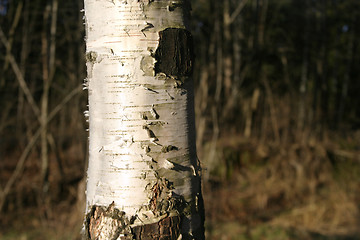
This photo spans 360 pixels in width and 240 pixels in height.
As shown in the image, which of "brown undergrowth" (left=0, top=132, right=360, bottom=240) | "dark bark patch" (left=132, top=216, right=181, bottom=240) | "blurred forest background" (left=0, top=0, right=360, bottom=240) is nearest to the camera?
"dark bark patch" (left=132, top=216, right=181, bottom=240)

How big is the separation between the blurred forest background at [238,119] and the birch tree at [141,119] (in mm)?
3549

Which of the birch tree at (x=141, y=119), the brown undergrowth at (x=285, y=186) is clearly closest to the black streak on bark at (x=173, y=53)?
the birch tree at (x=141, y=119)

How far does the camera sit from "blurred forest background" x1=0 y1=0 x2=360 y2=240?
5289mm

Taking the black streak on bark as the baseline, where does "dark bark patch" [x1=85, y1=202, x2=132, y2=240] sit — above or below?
below

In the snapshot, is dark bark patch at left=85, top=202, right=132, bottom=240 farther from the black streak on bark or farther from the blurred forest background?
the blurred forest background

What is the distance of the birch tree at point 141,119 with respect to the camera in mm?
1006

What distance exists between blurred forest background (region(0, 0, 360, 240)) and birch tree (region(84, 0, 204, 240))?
3549mm

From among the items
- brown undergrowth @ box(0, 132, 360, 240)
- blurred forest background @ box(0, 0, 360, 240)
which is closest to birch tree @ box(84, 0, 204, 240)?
blurred forest background @ box(0, 0, 360, 240)

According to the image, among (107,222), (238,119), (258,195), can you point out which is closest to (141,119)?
(107,222)

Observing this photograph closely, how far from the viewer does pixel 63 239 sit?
4.39m

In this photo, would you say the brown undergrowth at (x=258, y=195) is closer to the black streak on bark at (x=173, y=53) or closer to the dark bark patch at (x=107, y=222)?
the dark bark patch at (x=107, y=222)

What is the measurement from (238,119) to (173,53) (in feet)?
23.1

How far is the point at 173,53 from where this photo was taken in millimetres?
1025

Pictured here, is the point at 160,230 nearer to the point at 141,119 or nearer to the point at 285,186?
the point at 141,119
